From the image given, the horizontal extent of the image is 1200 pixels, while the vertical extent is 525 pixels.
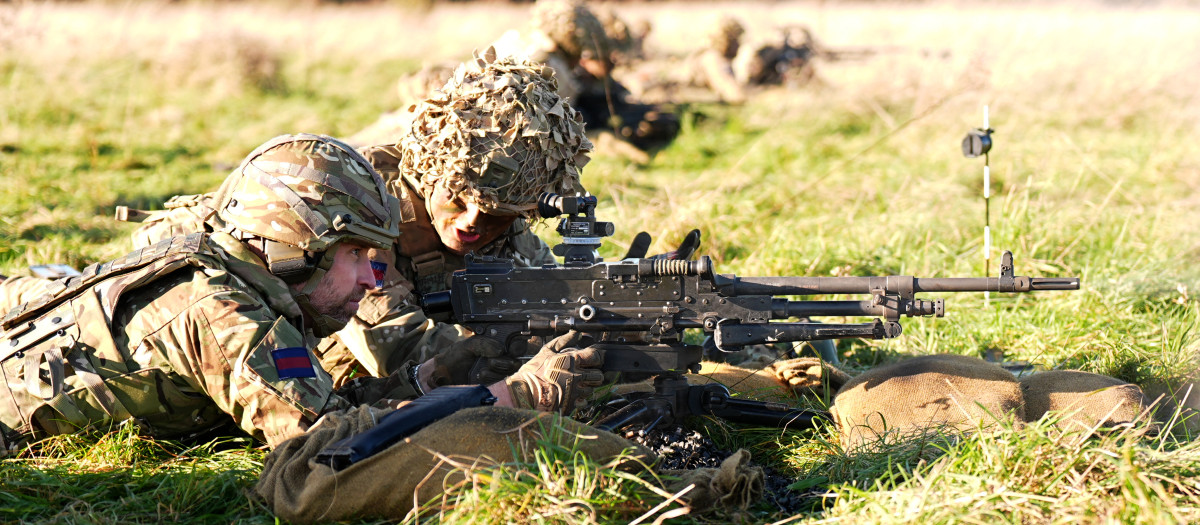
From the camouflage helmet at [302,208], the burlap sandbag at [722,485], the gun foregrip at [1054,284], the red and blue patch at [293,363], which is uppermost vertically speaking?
the camouflage helmet at [302,208]

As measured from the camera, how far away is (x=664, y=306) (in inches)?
169

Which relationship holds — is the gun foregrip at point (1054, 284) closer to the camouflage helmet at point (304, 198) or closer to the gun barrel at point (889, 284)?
the gun barrel at point (889, 284)

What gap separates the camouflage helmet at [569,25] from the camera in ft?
35.7

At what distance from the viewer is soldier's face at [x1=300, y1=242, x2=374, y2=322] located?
→ 410cm

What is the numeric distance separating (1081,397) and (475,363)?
8.30 feet

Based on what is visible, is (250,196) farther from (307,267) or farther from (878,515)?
(878,515)

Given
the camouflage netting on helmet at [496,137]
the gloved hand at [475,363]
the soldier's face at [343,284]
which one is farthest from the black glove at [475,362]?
the camouflage netting on helmet at [496,137]

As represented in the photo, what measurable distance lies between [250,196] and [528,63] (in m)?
1.62

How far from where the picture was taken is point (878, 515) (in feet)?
11.1

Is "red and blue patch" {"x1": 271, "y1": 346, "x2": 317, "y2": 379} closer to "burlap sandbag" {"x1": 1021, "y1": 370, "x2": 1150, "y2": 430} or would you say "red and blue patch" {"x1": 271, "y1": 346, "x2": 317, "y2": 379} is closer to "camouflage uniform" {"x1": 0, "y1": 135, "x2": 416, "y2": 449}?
"camouflage uniform" {"x1": 0, "y1": 135, "x2": 416, "y2": 449}

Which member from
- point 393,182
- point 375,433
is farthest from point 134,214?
point 375,433

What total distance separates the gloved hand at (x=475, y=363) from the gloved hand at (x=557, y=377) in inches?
12.8

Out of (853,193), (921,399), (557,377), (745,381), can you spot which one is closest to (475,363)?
(557,377)

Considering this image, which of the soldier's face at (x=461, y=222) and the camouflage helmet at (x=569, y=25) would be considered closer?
the soldier's face at (x=461, y=222)
